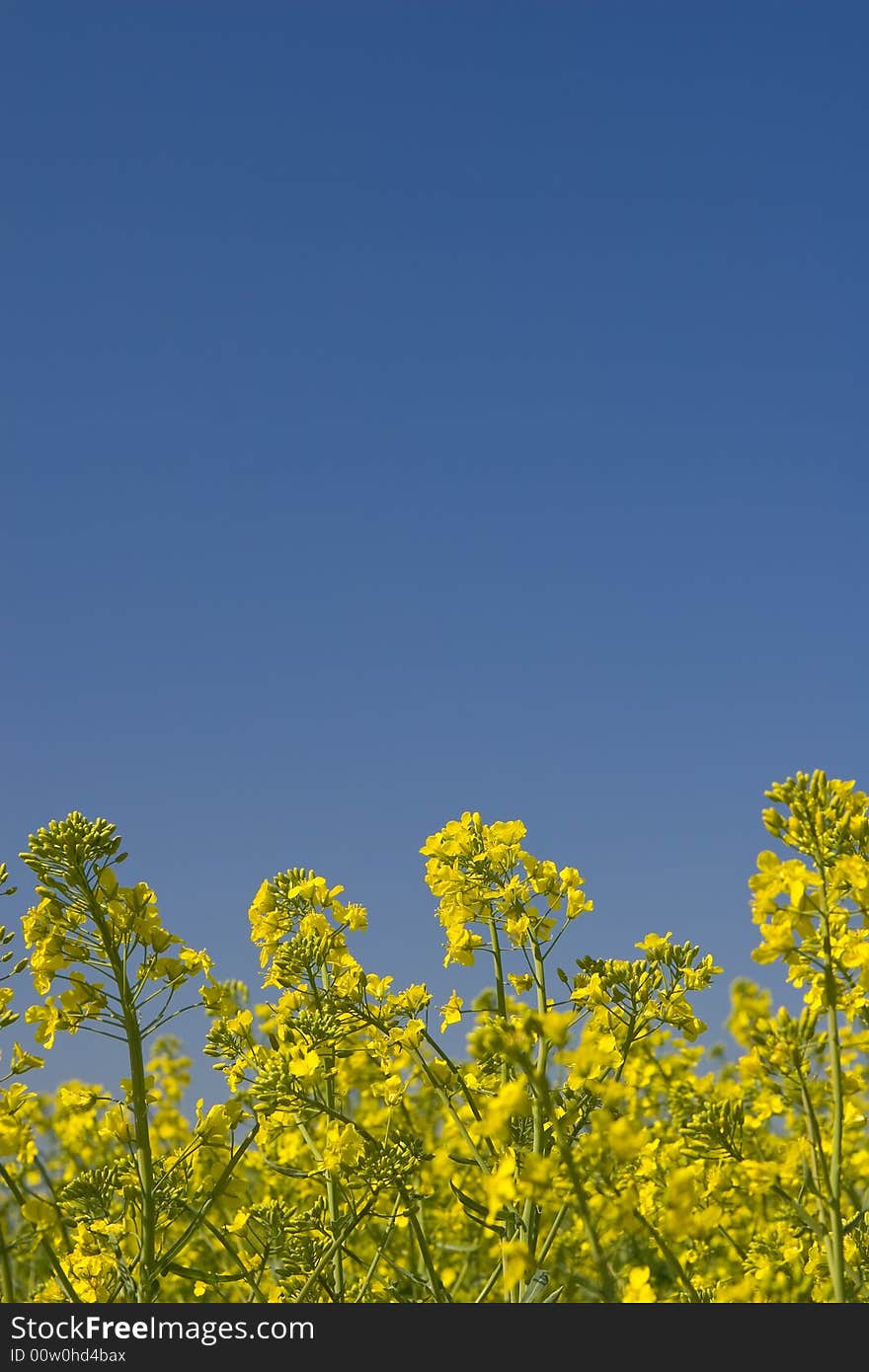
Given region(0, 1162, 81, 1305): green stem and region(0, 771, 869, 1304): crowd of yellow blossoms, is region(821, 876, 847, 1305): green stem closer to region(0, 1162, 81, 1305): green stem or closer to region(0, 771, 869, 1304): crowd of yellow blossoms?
region(0, 771, 869, 1304): crowd of yellow blossoms

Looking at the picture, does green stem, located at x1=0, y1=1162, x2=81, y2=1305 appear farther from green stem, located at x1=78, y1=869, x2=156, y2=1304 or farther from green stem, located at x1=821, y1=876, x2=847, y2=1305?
green stem, located at x1=821, y1=876, x2=847, y2=1305

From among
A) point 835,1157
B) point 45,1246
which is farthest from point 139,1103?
point 835,1157

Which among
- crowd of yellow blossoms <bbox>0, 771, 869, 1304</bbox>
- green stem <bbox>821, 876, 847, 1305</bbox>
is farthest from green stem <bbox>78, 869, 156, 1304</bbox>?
green stem <bbox>821, 876, 847, 1305</bbox>

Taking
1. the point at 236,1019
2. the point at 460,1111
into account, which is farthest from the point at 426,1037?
the point at 460,1111

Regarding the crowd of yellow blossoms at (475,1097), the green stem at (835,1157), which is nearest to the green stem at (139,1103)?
the crowd of yellow blossoms at (475,1097)

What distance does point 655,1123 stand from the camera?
671 centimetres

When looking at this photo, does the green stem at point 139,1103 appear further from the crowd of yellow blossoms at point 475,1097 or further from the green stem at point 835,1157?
the green stem at point 835,1157

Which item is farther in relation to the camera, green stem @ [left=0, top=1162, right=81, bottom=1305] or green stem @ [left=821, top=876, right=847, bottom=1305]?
green stem @ [left=0, top=1162, right=81, bottom=1305]

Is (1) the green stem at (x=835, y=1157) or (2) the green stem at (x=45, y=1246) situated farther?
(2) the green stem at (x=45, y=1246)

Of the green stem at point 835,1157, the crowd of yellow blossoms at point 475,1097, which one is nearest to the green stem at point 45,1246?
the crowd of yellow blossoms at point 475,1097

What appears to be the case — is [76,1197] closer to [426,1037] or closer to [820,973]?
[426,1037]

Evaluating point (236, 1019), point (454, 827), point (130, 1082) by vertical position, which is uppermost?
point (454, 827)

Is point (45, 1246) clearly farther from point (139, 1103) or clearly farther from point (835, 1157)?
point (835, 1157)
